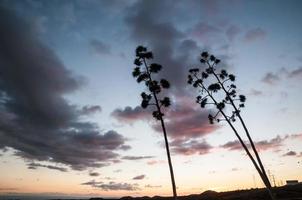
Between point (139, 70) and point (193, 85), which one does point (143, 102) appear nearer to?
point (139, 70)

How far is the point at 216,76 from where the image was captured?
3978 centimetres

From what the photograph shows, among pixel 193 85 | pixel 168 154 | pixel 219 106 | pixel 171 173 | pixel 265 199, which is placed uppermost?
pixel 193 85

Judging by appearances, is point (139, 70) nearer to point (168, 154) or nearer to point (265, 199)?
point (168, 154)

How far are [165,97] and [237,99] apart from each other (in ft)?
37.1

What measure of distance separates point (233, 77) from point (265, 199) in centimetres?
8468

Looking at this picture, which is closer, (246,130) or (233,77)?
(246,130)

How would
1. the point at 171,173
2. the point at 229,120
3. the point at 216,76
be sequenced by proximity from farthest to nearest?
the point at 216,76 < the point at 229,120 < the point at 171,173

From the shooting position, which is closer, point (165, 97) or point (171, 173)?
point (171, 173)

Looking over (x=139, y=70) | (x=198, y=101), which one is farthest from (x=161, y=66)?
(x=198, y=101)

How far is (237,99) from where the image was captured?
3803 centimetres

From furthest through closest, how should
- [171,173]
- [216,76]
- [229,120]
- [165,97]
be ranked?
[216,76], [229,120], [165,97], [171,173]

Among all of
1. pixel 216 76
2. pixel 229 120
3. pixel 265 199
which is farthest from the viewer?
pixel 265 199

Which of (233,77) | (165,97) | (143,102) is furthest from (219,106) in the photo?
(143,102)

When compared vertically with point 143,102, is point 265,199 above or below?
below
